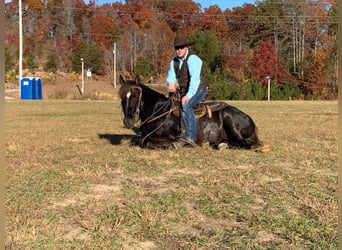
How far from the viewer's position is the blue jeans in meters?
6.54

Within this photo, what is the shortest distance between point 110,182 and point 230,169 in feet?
5.09

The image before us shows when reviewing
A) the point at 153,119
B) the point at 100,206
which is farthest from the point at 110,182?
the point at 153,119

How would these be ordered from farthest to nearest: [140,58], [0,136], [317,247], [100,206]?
[140,58] < [100,206] < [317,247] < [0,136]

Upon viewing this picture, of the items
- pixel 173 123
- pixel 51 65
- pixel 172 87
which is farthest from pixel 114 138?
pixel 51 65

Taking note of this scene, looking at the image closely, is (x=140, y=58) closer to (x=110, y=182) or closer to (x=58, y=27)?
(x=58, y=27)

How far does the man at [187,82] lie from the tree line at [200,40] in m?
32.4

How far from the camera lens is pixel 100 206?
3613mm

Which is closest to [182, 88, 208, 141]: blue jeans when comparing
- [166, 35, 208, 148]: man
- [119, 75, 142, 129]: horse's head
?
[166, 35, 208, 148]: man

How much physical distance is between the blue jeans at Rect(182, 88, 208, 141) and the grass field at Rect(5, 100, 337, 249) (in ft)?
0.96

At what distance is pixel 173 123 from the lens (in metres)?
6.70

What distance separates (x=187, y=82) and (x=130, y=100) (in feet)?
3.41

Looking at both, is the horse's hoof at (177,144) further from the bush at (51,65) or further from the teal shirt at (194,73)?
the bush at (51,65)

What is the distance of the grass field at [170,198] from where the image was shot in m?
2.85

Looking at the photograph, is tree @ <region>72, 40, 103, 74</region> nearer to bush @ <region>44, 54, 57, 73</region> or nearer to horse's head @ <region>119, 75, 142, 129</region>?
bush @ <region>44, 54, 57, 73</region>
